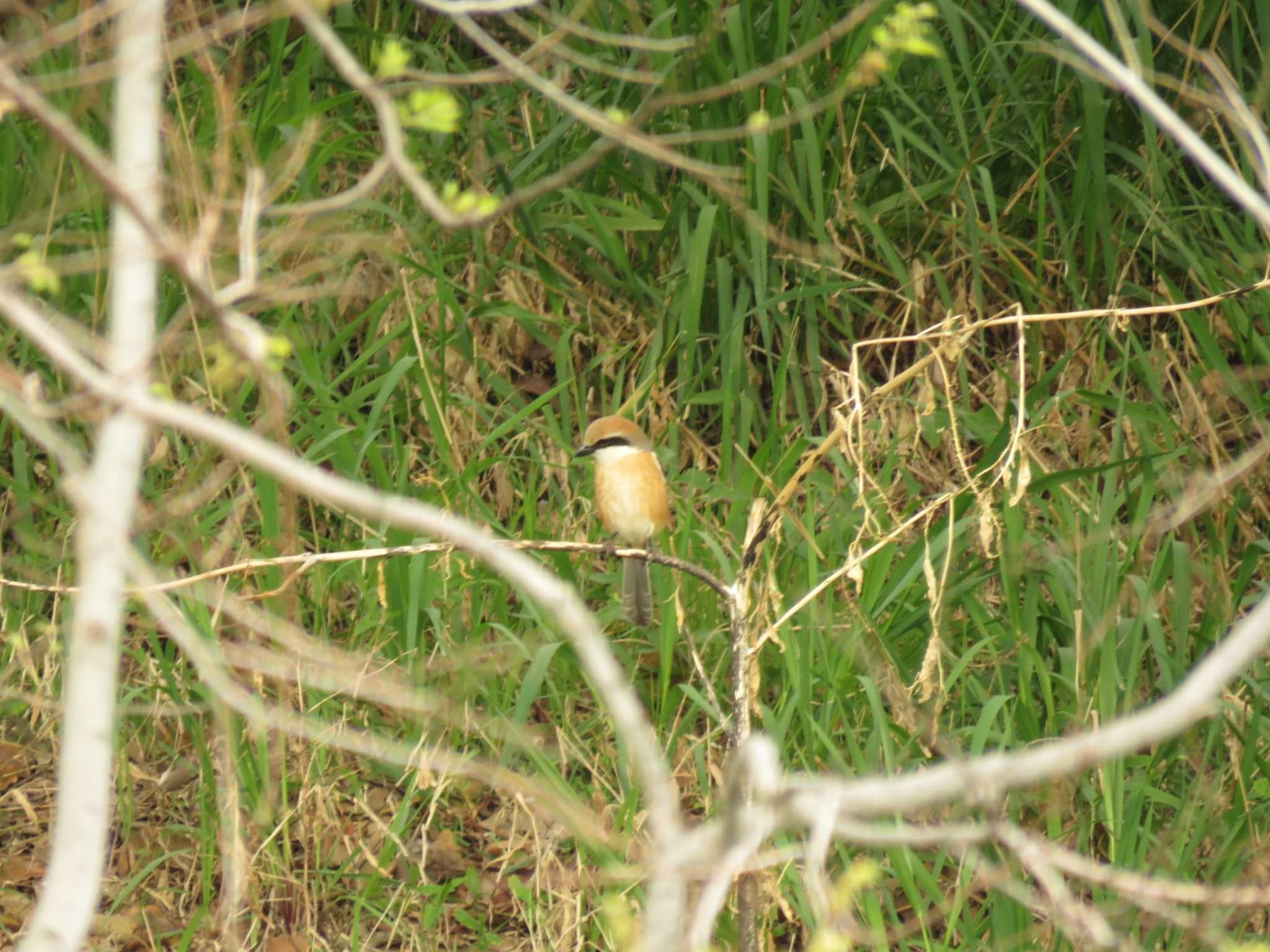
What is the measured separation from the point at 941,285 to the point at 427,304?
1839 millimetres

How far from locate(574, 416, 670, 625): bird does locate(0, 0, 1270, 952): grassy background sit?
186 mm

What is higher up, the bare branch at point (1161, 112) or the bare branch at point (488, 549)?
the bare branch at point (1161, 112)

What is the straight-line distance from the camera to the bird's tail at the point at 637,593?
4.50 metres

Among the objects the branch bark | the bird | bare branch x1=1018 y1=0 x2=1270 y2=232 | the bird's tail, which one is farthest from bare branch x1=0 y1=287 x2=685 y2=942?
the bird

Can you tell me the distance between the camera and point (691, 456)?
18.5 ft

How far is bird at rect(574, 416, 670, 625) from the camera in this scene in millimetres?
4656

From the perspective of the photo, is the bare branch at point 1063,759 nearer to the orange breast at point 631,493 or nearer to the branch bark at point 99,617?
the branch bark at point 99,617

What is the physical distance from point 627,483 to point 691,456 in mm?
951

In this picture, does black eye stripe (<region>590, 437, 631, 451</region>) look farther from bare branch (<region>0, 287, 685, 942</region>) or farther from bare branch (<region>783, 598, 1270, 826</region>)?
bare branch (<region>783, 598, 1270, 826</region>)

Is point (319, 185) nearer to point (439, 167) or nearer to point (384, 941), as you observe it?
point (439, 167)

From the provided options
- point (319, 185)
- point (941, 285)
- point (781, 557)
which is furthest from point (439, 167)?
point (781, 557)

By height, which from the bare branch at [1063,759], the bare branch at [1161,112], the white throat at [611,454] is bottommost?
the white throat at [611,454]

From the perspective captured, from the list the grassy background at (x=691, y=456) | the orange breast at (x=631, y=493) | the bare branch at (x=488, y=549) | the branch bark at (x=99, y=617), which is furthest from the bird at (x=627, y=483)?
the bare branch at (x=488, y=549)

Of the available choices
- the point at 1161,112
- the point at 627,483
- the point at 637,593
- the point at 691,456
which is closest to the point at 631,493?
the point at 627,483
